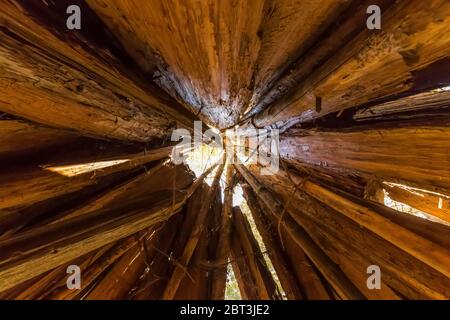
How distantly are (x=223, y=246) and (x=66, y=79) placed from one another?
69.3 inches

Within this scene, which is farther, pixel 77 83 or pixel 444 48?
pixel 77 83

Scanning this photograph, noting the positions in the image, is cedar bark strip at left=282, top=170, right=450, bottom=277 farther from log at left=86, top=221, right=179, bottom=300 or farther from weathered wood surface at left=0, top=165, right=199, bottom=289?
log at left=86, top=221, right=179, bottom=300

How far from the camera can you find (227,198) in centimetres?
254

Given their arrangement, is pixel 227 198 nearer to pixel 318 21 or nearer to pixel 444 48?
pixel 318 21

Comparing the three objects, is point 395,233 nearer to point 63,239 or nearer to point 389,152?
point 389,152

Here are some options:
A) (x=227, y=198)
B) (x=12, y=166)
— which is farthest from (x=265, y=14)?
(x=227, y=198)

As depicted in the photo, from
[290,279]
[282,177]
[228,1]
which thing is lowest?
[290,279]

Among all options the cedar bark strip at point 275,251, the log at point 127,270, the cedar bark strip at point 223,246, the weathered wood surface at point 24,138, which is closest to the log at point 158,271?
the log at point 127,270

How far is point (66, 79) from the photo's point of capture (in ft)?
3.59

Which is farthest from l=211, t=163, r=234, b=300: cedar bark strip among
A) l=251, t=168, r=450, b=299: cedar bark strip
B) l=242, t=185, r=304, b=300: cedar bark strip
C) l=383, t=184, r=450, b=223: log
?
l=383, t=184, r=450, b=223: log

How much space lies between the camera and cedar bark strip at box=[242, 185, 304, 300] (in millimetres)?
2285

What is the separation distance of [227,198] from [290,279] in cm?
75

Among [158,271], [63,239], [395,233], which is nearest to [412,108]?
[395,233]

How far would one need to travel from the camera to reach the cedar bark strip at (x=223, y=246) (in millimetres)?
2322
